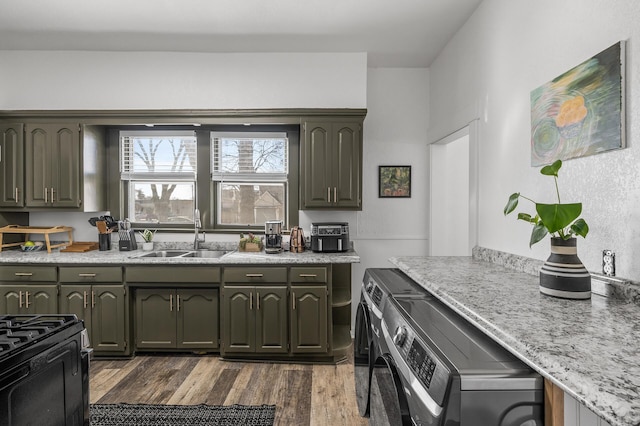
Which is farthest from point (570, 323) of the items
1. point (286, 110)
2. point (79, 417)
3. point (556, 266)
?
point (286, 110)

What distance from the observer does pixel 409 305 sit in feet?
4.85

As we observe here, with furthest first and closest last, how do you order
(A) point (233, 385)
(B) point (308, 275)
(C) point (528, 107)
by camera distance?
1. (B) point (308, 275)
2. (A) point (233, 385)
3. (C) point (528, 107)

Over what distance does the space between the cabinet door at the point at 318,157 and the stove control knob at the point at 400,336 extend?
2145mm

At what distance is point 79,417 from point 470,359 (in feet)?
4.86

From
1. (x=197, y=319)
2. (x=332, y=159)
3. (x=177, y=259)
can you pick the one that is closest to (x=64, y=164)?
(x=177, y=259)

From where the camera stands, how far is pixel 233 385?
269 centimetres

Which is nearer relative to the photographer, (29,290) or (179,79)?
(29,290)

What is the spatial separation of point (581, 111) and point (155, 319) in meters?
3.23

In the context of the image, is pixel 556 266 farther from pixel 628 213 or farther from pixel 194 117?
pixel 194 117

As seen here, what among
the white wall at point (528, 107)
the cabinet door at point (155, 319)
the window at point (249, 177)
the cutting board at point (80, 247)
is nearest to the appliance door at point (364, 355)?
the white wall at point (528, 107)

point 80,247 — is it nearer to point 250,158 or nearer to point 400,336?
point 250,158

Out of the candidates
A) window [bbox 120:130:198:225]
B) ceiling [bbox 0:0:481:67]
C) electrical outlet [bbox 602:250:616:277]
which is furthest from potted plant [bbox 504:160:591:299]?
window [bbox 120:130:198:225]

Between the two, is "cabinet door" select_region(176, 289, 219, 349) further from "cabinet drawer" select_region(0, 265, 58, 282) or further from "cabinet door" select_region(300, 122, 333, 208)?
"cabinet door" select_region(300, 122, 333, 208)

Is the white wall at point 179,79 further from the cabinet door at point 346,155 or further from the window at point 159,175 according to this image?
the window at point 159,175
